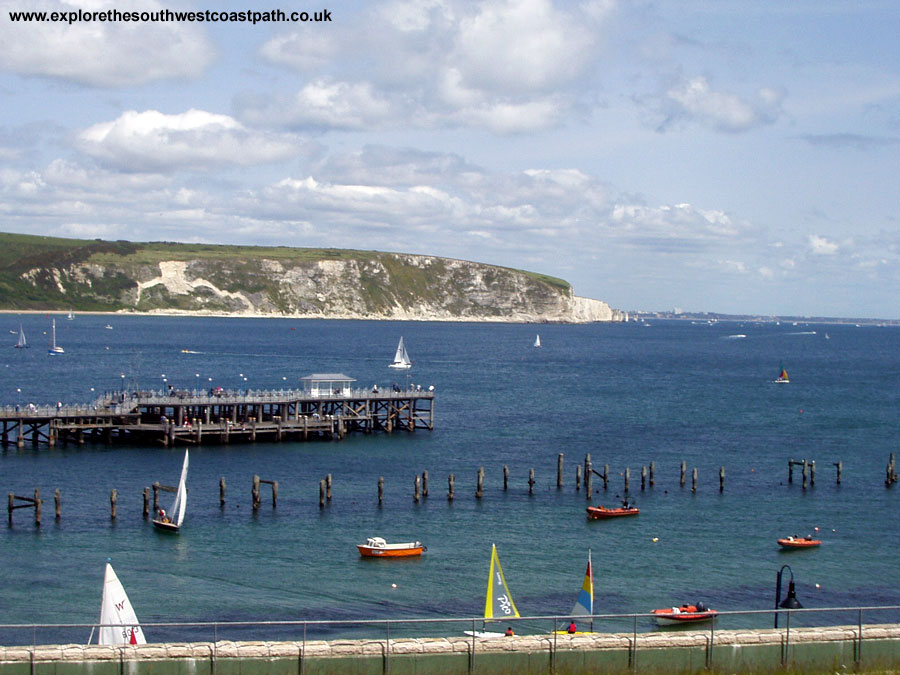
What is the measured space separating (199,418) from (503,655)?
61.1 metres

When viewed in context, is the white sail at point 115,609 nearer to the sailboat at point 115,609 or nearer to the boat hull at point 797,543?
the sailboat at point 115,609

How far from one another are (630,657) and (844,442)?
229 ft

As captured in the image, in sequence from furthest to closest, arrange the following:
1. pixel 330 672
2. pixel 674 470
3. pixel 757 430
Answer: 1. pixel 757 430
2. pixel 674 470
3. pixel 330 672

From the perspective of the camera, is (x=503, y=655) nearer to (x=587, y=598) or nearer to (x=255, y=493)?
(x=587, y=598)

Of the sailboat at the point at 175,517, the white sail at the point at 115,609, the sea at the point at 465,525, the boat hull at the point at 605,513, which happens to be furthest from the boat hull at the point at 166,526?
the boat hull at the point at 605,513

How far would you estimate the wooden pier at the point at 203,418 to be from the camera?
76.0 m

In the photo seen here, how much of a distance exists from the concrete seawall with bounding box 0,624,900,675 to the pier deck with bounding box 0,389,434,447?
2166 inches

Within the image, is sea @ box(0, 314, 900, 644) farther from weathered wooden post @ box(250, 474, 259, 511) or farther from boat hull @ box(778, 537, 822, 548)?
weathered wooden post @ box(250, 474, 259, 511)

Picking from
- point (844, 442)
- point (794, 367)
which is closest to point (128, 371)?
point (844, 442)

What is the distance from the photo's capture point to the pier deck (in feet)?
249

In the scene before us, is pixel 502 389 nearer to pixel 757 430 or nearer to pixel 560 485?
pixel 757 430

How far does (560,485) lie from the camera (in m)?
63.3

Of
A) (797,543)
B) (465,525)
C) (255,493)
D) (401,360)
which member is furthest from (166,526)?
(401,360)

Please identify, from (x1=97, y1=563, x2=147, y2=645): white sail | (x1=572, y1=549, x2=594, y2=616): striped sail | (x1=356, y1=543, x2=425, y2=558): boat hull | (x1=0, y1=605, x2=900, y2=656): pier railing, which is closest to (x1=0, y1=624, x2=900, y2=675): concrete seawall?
(x1=97, y1=563, x2=147, y2=645): white sail
